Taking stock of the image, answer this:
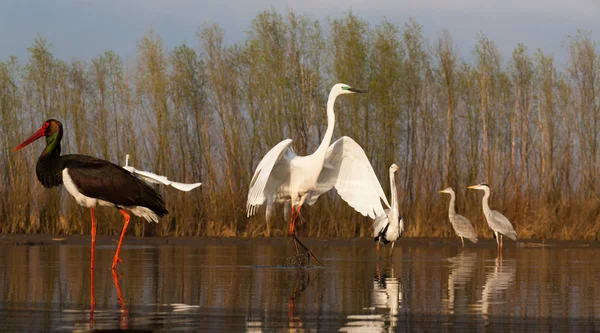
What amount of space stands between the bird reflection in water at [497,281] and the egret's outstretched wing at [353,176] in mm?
2039

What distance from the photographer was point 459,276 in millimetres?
12195

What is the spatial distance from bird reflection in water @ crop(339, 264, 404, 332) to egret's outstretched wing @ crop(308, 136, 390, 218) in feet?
10.4

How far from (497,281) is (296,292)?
2685 mm

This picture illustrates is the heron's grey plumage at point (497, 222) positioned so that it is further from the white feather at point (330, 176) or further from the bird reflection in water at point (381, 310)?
the bird reflection in water at point (381, 310)

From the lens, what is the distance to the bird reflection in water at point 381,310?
24.1 feet

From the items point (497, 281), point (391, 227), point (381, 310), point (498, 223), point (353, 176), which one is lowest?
point (381, 310)

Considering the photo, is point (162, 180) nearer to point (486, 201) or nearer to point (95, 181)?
point (95, 181)

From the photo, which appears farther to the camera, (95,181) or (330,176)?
(330,176)

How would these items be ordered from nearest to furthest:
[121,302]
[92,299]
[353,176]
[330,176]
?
[121,302]
[92,299]
[353,176]
[330,176]

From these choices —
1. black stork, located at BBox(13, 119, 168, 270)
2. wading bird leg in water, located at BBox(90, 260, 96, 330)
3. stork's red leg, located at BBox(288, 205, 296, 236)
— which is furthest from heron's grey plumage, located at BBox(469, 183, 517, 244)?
wading bird leg in water, located at BBox(90, 260, 96, 330)

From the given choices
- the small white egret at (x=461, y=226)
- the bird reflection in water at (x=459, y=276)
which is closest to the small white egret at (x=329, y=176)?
the bird reflection in water at (x=459, y=276)

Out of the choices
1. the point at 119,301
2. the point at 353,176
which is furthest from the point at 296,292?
the point at 353,176

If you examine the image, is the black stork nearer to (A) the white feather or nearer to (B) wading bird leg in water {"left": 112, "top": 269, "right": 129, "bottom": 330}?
(B) wading bird leg in water {"left": 112, "top": 269, "right": 129, "bottom": 330}

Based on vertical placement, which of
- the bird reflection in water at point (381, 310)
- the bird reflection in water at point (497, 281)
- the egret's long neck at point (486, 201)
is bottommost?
the bird reflection in water at point (381, 310)
